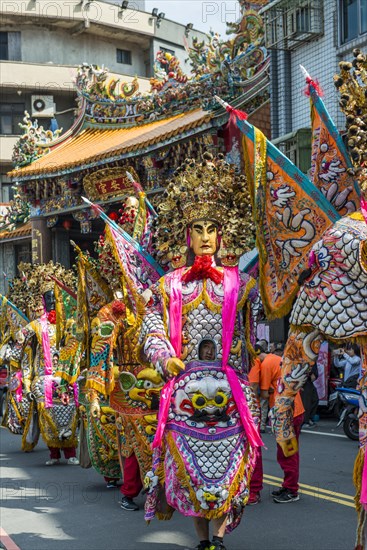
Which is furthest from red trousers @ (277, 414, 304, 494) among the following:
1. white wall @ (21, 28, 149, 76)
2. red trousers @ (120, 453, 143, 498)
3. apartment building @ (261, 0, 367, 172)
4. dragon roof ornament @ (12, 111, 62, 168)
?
white wall @ (21, 28, 149, 76)

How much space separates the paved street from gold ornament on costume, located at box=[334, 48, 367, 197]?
277cm

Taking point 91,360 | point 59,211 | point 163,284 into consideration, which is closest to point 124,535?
point 91,360

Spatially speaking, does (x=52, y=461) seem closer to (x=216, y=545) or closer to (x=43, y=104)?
(x=216, y=545)

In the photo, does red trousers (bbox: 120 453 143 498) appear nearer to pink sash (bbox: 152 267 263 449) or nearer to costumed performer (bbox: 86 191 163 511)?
costumed performer (bbox: 86 191 163 511)

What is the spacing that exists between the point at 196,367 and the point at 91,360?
2.00 metres

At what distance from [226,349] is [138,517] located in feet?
7.39

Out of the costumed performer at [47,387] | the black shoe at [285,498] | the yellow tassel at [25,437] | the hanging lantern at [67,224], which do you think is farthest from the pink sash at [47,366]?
the hanging lantern at [67,224]

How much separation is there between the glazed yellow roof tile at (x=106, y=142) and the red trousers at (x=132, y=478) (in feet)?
28.1

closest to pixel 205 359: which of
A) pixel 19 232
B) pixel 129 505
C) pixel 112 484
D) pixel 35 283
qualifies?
pixel 129 505

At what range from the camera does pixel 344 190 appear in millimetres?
3963

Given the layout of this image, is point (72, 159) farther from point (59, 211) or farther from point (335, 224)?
point (335, 224)

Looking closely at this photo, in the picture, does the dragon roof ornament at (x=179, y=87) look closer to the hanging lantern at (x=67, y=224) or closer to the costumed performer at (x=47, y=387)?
the hanging lantern at (x=67, y=224)

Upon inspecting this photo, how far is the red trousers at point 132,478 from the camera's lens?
6.50 metres

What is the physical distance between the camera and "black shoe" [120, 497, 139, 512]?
258 inches
